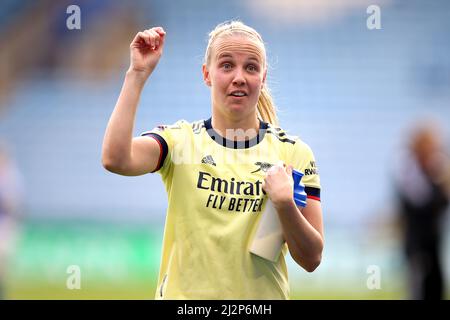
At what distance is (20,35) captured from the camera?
955 cm

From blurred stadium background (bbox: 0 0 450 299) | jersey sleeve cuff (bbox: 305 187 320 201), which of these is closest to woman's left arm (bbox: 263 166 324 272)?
jersey sleeve cuff (bbox: 305 187 320 201)

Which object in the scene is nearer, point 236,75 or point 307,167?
point 236,75

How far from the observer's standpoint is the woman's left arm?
2.30m

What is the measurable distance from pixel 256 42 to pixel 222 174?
19.0 inches

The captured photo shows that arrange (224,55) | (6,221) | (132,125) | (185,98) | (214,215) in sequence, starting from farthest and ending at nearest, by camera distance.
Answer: (185,98), (6,221), (224,55), (214,215), (132,125)

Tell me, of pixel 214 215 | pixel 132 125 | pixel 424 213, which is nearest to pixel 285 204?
pixel 214 215

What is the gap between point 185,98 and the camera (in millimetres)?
9078

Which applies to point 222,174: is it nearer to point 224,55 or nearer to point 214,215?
point 214,215

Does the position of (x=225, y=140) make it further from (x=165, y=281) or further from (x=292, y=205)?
(x=165, y=281)

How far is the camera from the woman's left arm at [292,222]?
2.30 meters

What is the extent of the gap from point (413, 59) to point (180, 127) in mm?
7319

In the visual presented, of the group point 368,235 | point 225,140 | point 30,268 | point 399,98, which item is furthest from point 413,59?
point 225,140

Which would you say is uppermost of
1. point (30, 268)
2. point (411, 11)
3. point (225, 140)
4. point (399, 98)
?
point (411, 11)

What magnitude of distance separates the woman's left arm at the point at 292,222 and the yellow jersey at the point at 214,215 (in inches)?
3.9
